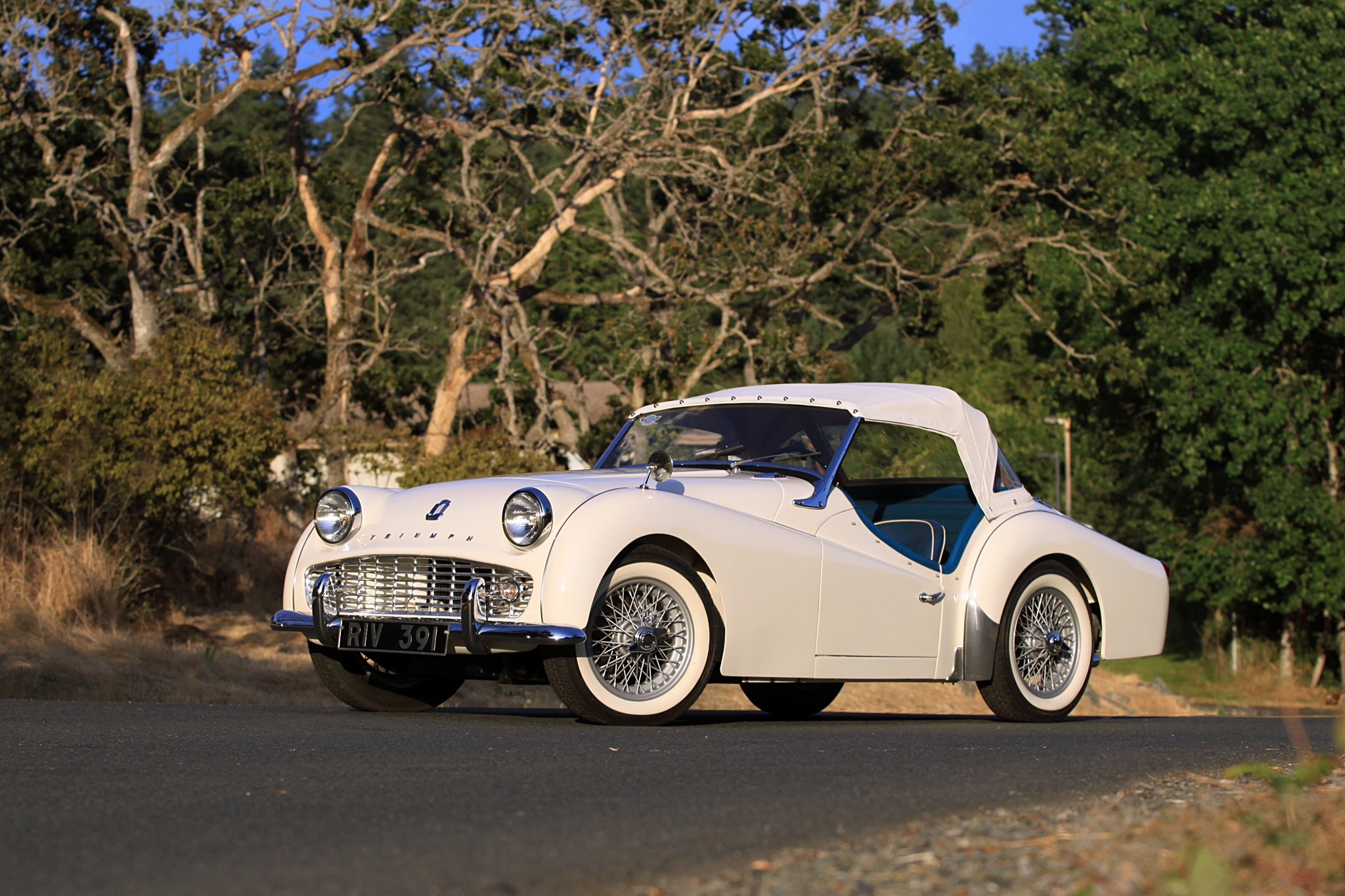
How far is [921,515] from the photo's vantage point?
8.30 m

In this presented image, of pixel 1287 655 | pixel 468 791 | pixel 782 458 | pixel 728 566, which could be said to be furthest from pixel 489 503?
pixel 1287 655

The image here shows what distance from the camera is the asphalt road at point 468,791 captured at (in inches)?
131

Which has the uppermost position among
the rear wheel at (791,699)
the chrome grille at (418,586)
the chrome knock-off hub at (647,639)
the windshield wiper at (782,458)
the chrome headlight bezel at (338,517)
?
the windshield wiper at (782,458)

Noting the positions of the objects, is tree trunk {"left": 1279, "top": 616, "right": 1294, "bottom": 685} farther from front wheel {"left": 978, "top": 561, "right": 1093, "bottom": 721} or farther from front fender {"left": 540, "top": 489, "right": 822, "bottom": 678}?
front fender {"left": 540, "top": 489, "right": 822, "bottom": 678}

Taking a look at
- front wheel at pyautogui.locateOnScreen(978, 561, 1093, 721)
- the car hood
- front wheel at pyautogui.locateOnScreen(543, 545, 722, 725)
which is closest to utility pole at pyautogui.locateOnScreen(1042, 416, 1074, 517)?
front wheel at pyautogui.locateOnScreen(978, 561, 1093, 721)

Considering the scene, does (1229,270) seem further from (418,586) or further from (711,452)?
(418,586)

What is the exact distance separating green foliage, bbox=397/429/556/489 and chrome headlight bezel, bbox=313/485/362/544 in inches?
467

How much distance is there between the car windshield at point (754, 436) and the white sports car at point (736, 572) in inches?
0.6

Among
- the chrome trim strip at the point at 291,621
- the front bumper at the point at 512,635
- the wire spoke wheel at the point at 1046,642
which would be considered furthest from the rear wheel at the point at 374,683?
the wire spoke wheel at the point at 1046,642

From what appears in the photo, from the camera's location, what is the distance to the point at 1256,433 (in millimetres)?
27859

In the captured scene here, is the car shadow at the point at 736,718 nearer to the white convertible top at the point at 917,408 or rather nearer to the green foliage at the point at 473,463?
the white convertible top at the point at 917,408

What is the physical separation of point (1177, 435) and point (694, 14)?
12.8 m

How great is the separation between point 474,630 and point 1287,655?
29.8 m

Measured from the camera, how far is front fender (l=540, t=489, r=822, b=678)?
6.28m
